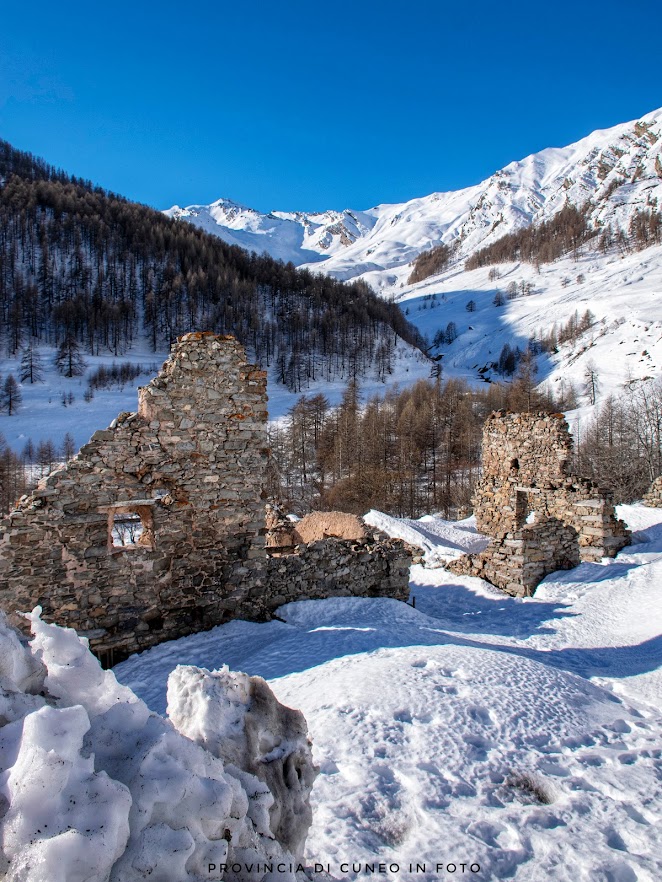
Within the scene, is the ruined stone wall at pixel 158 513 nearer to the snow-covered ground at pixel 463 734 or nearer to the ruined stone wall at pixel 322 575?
the ruined stone wall at pixel 322 575

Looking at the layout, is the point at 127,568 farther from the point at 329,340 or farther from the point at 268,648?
the point at 329,340

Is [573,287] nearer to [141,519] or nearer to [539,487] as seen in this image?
[539,487]

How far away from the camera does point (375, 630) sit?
654 centimetres

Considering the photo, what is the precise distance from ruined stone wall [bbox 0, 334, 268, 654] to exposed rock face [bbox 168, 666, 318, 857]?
4.84m

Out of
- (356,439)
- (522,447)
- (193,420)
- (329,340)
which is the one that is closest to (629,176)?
(329,340)

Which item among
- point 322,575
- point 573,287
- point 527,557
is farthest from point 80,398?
point 573,287

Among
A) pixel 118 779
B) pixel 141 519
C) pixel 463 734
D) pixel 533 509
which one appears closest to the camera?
pixel 118 779

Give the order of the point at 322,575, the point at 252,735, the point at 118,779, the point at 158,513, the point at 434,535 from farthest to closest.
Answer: the point at 434,535 → the point at 322,575 → the point at 158,513 → the point at 252,735 → the point at 118,779

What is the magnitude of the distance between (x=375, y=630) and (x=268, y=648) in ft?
4.69

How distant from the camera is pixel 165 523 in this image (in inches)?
273

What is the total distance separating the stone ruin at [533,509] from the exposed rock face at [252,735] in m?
8.65

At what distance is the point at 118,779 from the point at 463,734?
328cm

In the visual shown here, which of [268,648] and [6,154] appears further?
[6,154]

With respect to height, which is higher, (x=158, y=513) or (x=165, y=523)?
(x=158, y=513)
